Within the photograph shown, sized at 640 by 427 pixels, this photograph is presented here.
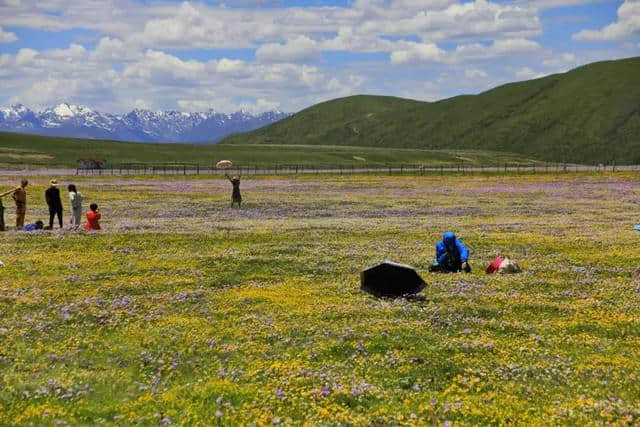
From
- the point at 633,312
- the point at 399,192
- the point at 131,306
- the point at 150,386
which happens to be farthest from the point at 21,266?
the point at 399,192

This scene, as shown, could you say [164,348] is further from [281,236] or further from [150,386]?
[281,236]

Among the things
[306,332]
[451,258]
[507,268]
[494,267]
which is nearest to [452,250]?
[451,258]

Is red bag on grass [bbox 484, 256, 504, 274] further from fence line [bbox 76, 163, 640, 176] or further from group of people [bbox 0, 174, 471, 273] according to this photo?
fence line [bbox 76, 163, 640, 176]

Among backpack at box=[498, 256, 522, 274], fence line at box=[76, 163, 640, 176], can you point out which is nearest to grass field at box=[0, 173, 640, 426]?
backpack at box=[498, 256, 522, 274]

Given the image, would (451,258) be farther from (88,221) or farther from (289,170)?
(289,170)

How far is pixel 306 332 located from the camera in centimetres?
1638

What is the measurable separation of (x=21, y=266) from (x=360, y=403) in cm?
1969

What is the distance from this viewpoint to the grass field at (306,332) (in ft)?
38.0

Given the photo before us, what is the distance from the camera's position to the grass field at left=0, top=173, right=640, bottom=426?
38.0ft

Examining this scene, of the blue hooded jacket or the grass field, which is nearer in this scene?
the grass field

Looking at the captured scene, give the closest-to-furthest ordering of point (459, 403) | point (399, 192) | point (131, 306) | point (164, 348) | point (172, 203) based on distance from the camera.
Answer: point (459, 403) < point (164, 348) < point (131, 306) < point (172, 203) < point (399, 192)

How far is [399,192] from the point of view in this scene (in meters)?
78.9

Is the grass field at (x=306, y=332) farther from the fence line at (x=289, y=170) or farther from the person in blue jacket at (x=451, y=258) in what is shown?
the fence line at (x=289, y=170)

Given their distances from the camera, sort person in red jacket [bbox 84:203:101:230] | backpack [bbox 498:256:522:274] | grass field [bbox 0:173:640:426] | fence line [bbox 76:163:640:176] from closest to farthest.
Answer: grass field [bbox 0:173:640:426]
backpack [bbox 498:256:522:274]
person in red jacket [bbox 84:203:101:230]
fence line [bbox 76:163:640:176]
